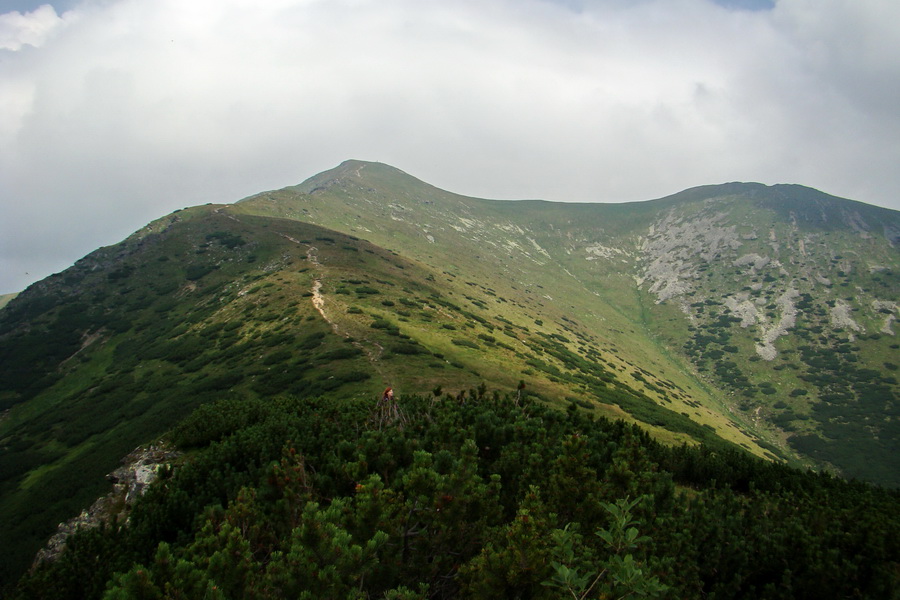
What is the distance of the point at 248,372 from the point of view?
36.9 meters

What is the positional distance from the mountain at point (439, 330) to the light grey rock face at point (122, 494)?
204 centimetres

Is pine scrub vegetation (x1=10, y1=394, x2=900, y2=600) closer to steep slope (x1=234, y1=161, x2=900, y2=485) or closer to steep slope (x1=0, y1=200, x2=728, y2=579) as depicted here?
steep slope (x1=0, y1=200, x2=728, y2=579)

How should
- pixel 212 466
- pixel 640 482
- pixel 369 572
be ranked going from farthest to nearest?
pixel 212 466, pixel 640 482, pixel 369 572

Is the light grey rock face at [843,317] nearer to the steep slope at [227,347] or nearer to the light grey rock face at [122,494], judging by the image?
the steep slope at [227,347]

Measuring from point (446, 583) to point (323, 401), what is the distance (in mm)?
15142

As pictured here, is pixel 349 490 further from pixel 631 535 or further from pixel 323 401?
pixel 323 401

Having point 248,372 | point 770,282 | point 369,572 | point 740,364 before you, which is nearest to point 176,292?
point 248,372

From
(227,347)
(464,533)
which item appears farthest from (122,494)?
(227,347)

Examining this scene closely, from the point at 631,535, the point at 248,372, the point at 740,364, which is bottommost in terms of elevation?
the point at 740,364

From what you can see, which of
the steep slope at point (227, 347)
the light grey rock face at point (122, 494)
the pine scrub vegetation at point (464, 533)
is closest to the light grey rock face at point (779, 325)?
the steep slope at point (227, 347)

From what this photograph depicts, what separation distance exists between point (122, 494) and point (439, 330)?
3362cm

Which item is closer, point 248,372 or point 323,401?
point 323,401

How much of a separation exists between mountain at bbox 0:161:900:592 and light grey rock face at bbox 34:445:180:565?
2.04 meters

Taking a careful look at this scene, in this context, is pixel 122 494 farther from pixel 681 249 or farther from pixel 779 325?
pixel 681 249
